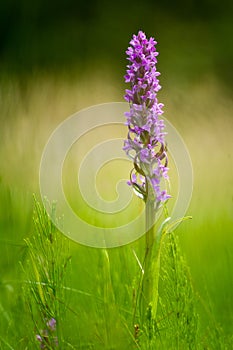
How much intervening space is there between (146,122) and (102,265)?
0.14 meters

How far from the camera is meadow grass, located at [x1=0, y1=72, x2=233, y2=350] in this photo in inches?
27.1

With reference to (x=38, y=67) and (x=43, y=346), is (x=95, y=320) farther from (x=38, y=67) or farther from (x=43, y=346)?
(x=38, y=67)

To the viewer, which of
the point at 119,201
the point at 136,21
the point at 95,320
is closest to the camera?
the point at 95,320

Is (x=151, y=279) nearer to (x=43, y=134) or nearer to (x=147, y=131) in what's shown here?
(x=147, y=131)

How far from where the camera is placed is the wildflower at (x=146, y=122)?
2.36 ft

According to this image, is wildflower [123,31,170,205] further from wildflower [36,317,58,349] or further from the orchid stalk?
wildflower [36,317,58,349]

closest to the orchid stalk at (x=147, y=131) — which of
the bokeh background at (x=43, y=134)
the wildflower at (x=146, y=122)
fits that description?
the wildflower at (x=146, y=122)

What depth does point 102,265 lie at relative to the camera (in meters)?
0.72

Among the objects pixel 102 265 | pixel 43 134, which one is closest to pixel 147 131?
pixel 102 265

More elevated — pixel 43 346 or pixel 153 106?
pixel 153 106

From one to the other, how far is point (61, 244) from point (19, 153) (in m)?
0.18

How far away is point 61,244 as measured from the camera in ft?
2.35

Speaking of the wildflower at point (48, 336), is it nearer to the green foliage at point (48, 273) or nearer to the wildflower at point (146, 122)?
the green foliage at point (48, 273)

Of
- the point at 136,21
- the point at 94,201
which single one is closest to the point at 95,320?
the point at 94,201
